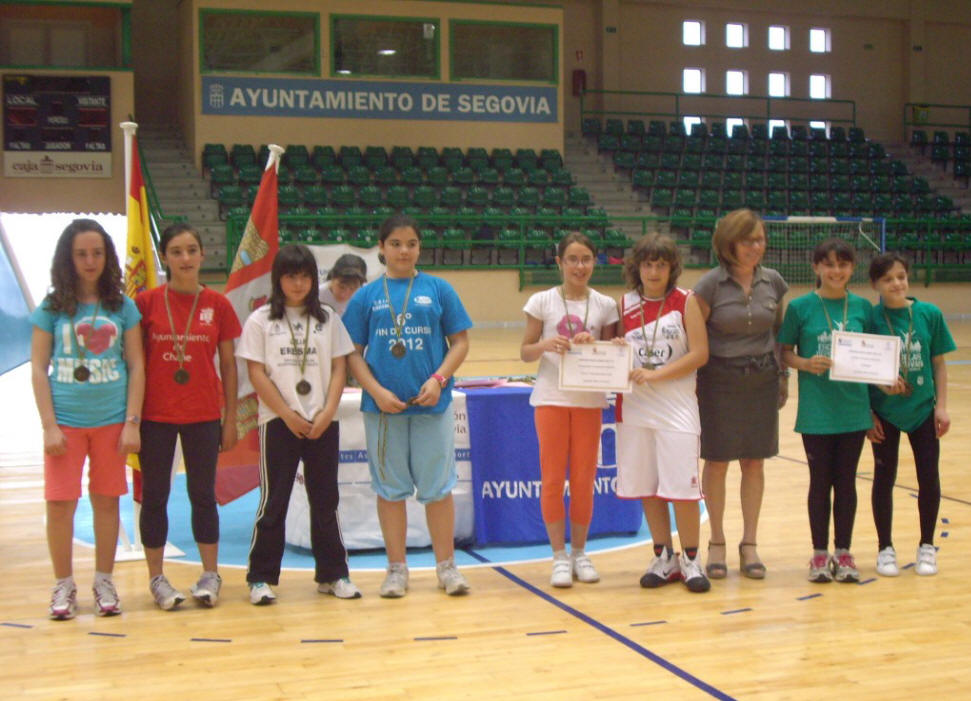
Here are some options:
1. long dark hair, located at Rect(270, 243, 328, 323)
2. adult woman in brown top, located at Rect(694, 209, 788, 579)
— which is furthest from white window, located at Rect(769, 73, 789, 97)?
long dark hair, located at Rect(270, 243, 328, 323)

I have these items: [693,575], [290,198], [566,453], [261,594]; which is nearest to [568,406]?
[566,453]

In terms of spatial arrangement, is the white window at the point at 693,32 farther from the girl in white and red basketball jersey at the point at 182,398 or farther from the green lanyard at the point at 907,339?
the girl in white and red basketball jersey at the point at 182,398

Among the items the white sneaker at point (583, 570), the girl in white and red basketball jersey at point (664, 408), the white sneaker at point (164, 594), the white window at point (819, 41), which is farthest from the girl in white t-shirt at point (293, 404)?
the white window at point (819, 41)

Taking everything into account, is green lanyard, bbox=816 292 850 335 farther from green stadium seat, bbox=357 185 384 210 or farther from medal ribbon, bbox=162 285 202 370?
green stadium seat, bbox=357 185 384 210

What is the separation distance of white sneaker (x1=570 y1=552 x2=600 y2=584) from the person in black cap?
1.75 meters

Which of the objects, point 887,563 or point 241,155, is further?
point 241,155

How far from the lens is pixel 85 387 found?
3.93 metres

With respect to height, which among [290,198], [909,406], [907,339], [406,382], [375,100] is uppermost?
[375,100]

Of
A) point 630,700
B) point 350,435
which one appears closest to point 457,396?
point 350,435

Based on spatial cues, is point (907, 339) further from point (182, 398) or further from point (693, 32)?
point (693, 32)

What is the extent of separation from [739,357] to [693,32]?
21.0 metres

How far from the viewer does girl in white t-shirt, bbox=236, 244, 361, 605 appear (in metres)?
4.15

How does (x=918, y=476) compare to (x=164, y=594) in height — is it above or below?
above

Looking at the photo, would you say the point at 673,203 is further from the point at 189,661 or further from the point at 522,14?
the point at 189,661
